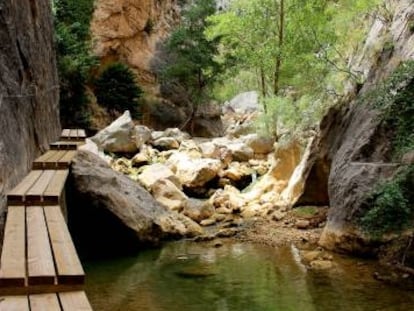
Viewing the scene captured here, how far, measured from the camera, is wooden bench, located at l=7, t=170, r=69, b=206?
627cm

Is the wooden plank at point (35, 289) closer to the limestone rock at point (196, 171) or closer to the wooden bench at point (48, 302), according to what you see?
the wooden bench at point (48, 302)

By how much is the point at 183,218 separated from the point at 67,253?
740cm

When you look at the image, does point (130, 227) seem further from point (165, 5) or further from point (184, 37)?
point (165, 5)

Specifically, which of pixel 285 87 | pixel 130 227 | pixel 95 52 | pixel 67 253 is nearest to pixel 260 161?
pixel 285 87

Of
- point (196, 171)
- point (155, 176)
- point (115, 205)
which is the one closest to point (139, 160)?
point (196, 171)

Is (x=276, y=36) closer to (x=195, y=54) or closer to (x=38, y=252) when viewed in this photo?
(x=195, y=54)

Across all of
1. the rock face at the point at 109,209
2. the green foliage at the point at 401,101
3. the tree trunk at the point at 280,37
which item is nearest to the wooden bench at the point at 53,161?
the rock face at the point at 109,209

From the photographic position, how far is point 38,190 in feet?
21.8

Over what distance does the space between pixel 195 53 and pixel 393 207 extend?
21.4 metres

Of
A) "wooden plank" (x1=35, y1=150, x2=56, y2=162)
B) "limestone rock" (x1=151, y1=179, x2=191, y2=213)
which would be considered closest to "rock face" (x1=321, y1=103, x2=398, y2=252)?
"limestone rock" (x1=151, y1=179, x2=191, y2=213)

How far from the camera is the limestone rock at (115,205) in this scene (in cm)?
1011

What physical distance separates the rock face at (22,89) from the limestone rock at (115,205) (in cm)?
94

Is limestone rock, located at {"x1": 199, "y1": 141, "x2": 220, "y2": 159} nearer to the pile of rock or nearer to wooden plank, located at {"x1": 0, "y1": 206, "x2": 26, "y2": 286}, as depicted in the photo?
the pile of rock

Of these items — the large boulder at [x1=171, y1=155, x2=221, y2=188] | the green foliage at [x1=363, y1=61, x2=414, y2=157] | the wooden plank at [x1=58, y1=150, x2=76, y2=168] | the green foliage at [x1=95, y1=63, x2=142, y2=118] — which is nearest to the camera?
the green foliage at [x1=363, y1=61, x2=414, y2=157]
